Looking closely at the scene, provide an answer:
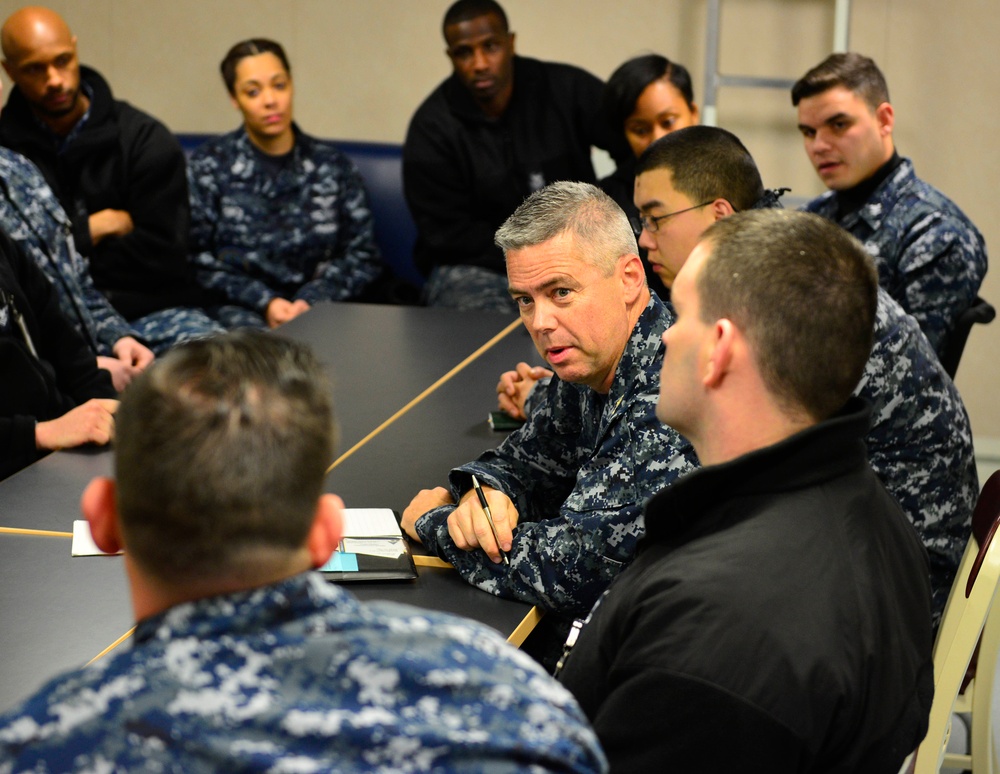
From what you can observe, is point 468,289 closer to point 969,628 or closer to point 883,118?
point 883,118

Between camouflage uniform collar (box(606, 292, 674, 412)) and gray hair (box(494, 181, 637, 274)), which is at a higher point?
gray hair (box(494, 181, 637, 274))

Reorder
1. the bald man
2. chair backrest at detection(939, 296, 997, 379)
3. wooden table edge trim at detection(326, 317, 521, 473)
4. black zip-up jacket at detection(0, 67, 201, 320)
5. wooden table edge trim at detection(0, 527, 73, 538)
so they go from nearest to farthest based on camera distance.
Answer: wooden table edge trim at detection(0, 527, 73, 538) < wooden table edge trim at detection(326, 317, 521, 473) < chair backrest at detection(939, 296, 997, 379) < the bald man < black zip-up jacket at detection(0, 67, 201, 320)

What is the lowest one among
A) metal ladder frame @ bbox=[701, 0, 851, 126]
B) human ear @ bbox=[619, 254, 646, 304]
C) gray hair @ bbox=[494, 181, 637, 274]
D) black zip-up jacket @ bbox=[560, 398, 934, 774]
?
black zip-up jacket @ bbox=[560, 398, 934, 774]

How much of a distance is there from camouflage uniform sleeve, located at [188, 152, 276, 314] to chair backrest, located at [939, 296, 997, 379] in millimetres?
2519

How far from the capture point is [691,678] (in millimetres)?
1186

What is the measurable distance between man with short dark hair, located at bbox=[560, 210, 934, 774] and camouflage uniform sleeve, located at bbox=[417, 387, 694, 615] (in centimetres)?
37

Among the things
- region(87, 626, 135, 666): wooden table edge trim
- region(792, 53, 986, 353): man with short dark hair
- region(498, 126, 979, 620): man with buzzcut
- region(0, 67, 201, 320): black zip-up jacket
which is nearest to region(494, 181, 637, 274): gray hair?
region(498, 126, 979, 620): man with buzzcut

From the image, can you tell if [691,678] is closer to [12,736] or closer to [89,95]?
[12,736]

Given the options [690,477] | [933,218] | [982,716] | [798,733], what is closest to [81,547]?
[690,477]

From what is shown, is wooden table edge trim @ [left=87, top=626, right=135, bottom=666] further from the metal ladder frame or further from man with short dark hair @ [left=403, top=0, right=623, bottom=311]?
the metal ladder frame

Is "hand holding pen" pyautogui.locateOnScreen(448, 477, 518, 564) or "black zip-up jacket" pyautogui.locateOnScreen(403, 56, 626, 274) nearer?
"hand holding pen" pyautogui.locateOnScreen(448, 477, 518, 564)

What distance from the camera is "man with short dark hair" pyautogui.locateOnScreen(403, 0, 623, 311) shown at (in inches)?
179

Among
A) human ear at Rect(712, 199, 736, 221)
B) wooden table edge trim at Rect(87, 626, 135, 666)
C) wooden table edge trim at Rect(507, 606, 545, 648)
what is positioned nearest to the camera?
wooden table edge trim at Rect(87, 626, 135, 666)

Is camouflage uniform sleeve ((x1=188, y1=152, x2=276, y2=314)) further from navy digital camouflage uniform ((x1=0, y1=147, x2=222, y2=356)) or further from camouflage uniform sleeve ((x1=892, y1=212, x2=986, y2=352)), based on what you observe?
camouflage uniform sleeve ((x1=892, y1=212, x2=986, y2=352))
